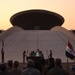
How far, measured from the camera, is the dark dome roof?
59.8 metres

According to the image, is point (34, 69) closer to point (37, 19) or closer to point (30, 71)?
point (30, 71)

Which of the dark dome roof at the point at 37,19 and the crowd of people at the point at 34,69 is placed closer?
the crowd of people at the point at 34,69

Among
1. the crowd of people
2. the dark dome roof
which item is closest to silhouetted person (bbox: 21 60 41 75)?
the crowd of people

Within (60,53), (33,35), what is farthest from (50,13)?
(60,53)

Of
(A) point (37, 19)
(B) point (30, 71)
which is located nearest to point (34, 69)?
(B) point (30, 71)

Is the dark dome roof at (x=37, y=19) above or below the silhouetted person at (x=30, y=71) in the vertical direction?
above

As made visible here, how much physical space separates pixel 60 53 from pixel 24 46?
15.9 feet

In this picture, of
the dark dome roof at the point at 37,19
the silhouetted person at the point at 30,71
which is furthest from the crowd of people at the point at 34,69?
the dark dome roof at the point at 37,19

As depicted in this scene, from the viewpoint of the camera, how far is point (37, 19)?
61781 millimetres

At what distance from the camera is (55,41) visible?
39.9 meters

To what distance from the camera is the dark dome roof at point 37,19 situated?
2356 inches

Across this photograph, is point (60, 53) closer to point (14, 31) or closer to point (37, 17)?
point (14, 31)

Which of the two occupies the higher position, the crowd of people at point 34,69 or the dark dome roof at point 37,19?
the dark dome roof at point 37,19

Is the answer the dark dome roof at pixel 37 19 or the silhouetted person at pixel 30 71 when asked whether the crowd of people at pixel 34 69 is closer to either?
the silhouetted person at pixel 30 71
